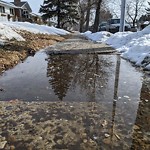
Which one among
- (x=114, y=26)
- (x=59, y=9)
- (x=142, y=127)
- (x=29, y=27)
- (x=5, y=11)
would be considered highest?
(x=59, y=9)

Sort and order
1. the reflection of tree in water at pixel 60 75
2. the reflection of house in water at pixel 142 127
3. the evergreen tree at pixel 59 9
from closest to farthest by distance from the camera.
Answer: the reflection of house in water at pixel 142 127 → the reflection of tree in water at pixel 60 75 → the evergreen tree at pixel 59 9

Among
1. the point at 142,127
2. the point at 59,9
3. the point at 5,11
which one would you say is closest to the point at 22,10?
the point at 5,11

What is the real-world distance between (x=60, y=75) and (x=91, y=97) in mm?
1758

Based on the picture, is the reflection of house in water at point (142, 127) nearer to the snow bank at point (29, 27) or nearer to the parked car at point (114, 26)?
the snow bank at point (29, 27)

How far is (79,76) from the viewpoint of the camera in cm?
537

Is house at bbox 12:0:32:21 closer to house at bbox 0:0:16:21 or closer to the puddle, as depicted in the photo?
house at bbox 0:0:16:21

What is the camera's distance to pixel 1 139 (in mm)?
2512

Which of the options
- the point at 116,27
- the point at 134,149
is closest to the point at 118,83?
the point at 134,149

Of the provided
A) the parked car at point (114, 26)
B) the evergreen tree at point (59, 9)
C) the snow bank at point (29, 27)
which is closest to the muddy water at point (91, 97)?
the snow bank at point (29, 27)

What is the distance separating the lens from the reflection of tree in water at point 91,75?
4474 mm

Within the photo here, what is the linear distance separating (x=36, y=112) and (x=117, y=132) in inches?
48.9

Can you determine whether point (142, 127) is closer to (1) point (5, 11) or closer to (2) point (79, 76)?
(2) point (79, 76)

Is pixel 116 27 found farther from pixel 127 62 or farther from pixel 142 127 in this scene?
pixel 142 127

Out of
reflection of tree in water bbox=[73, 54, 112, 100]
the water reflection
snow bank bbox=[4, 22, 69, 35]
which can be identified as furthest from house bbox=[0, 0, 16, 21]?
reflection of tree in water bbox=[73, 54, 112, 100]
